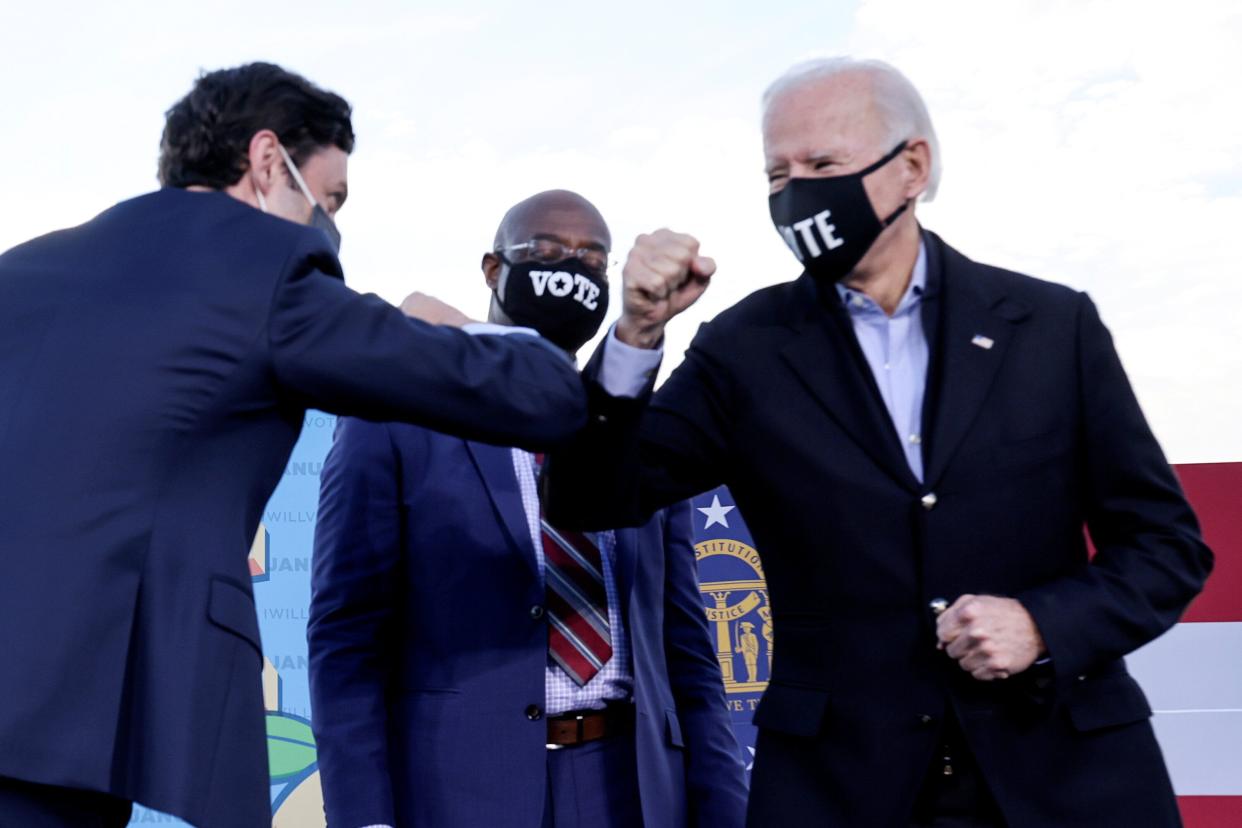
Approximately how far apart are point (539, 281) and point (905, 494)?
896 millimetres

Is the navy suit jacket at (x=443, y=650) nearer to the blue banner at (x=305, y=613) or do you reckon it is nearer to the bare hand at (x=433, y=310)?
the bare hand at (x=433, y=310)

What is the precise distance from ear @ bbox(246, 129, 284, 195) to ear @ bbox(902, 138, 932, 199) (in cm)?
96

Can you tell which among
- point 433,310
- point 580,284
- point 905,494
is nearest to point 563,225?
point 580,284

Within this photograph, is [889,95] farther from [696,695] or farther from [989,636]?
[696,695]

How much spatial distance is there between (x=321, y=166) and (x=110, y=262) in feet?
1.49

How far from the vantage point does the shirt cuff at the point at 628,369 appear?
78.7 inches

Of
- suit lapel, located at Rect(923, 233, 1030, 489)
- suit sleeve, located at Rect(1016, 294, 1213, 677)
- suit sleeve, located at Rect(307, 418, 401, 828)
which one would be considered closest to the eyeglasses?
suit sleeve, located at Rect(307, 418, 401, 828)

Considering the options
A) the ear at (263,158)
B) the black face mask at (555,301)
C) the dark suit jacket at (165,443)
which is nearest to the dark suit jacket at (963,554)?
the dark suit jacket at (165,443)

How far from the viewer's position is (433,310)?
7.66ft

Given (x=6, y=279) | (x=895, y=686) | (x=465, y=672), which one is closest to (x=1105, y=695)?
(x=895, y=686)

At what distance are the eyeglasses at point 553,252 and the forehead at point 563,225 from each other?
0.01m

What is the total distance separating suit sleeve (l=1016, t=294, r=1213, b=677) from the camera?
1.81m

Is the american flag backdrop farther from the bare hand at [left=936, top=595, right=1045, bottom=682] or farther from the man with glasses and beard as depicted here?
the bare hand at [left=936, top=595, right=1045, bottom=682]

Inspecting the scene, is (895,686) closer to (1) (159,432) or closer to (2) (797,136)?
(2) (797,136)
